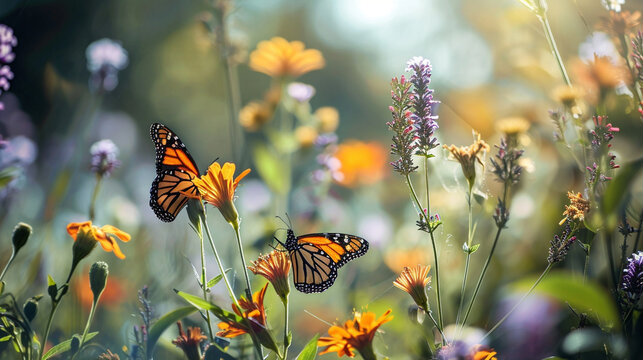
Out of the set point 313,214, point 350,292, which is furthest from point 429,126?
point 313,214

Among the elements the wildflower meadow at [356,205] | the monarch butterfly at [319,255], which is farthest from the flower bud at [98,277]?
the monarch butterfly at [319,255]

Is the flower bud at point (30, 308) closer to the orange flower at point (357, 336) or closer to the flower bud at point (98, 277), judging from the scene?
the flower bud at point (98, 277)

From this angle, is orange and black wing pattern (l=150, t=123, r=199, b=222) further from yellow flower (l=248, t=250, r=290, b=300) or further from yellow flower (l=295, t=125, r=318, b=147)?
yellow flower (l=295, t=125, r=318, b=147)

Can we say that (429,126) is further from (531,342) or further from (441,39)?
(441,39)

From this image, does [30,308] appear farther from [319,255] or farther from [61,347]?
[319,255]

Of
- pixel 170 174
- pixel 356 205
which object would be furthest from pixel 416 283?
pixel 356 205

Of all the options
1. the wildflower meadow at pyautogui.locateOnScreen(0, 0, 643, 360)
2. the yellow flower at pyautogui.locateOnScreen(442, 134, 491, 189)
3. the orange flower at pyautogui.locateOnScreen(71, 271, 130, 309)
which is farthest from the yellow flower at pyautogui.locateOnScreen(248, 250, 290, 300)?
the orange flower at pyautogui.locateOnScreen(71, 271, 130, 309)
